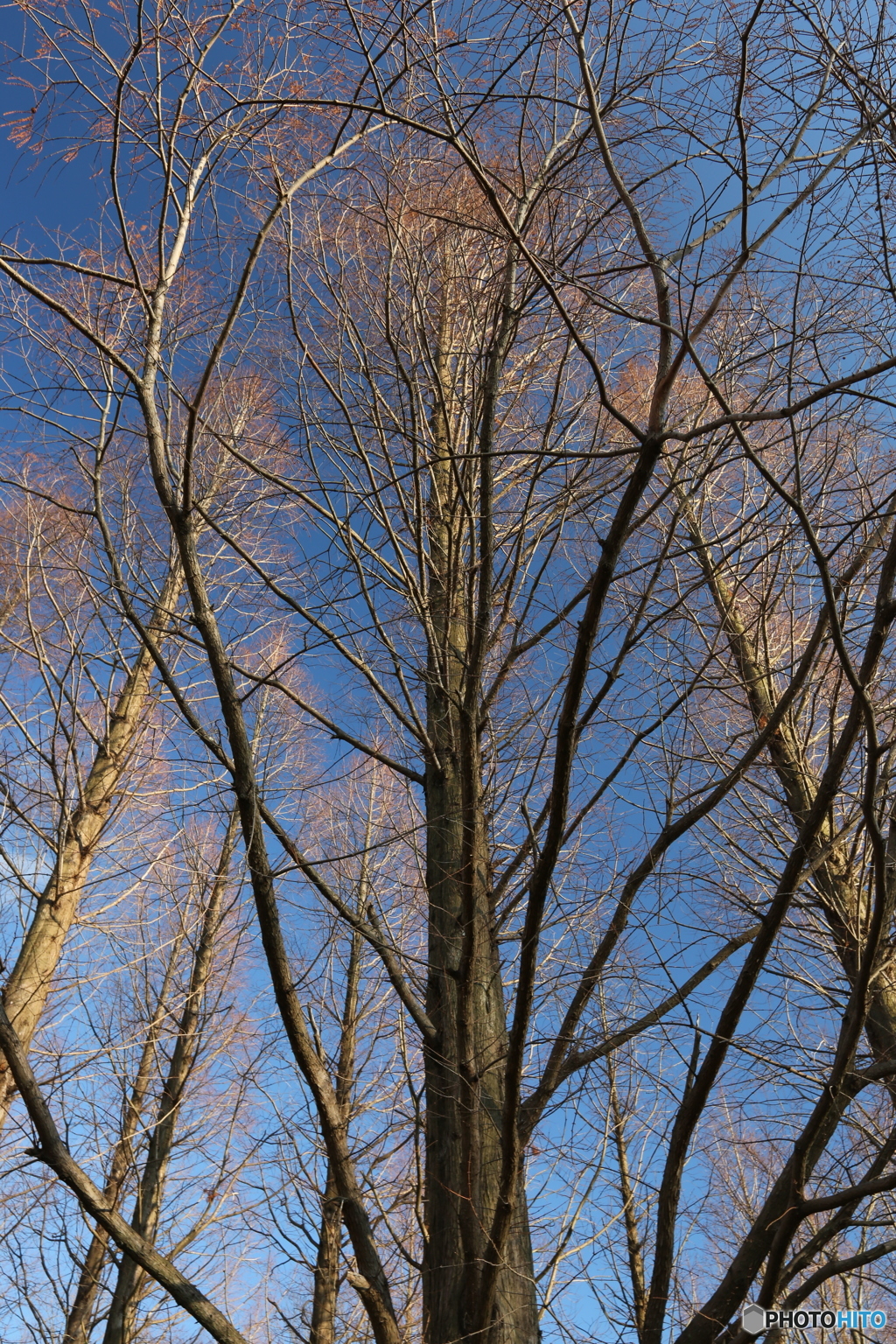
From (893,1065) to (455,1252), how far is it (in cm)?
105

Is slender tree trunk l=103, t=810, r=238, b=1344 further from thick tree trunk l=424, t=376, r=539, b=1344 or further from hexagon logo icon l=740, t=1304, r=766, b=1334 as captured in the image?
hexagon logo icon l=740, t=1304, r=766, b=1334

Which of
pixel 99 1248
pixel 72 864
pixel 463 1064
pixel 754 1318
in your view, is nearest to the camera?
pixel 754 1318

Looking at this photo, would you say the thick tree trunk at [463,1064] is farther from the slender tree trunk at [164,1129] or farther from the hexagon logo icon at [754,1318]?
the slender tree trunk at [164,1129]

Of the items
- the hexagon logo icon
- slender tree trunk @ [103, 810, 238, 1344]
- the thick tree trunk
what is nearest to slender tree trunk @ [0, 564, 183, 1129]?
slender tree trunk @ [103, 810, 238, 1344]

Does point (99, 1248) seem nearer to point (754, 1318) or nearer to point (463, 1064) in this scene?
point (463, 1064)

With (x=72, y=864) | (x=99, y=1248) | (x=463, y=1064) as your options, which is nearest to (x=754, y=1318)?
(x=463, y=1064)

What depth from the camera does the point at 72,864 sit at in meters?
5.06

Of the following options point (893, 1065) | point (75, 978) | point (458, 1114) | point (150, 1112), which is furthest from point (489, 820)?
point (150, 1112)

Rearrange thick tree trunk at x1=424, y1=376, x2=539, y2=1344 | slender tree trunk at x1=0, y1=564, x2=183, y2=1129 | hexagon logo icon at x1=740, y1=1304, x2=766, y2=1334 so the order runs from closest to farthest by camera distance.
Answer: hexagon logo icon at x1=740, y1=1304, x2=766, y2=1334
thick tree trunk at x1=424, y1=376, x2=539, y2=1344
slender tree trunk at x1=0, y1=564, x2=183, y2=1129

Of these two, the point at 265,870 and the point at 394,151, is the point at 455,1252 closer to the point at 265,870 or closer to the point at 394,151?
the point at 265,870

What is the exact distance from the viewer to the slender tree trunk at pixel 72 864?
4.59 metres

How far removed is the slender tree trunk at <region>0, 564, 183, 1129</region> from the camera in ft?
15.0

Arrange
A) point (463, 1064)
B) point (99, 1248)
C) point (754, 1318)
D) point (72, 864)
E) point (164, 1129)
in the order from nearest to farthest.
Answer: point (754, 1318) < point (463, 1064) < point (72, 864) < point (99, 1248) < point (164, 1129)

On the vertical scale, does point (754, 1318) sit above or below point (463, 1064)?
below
